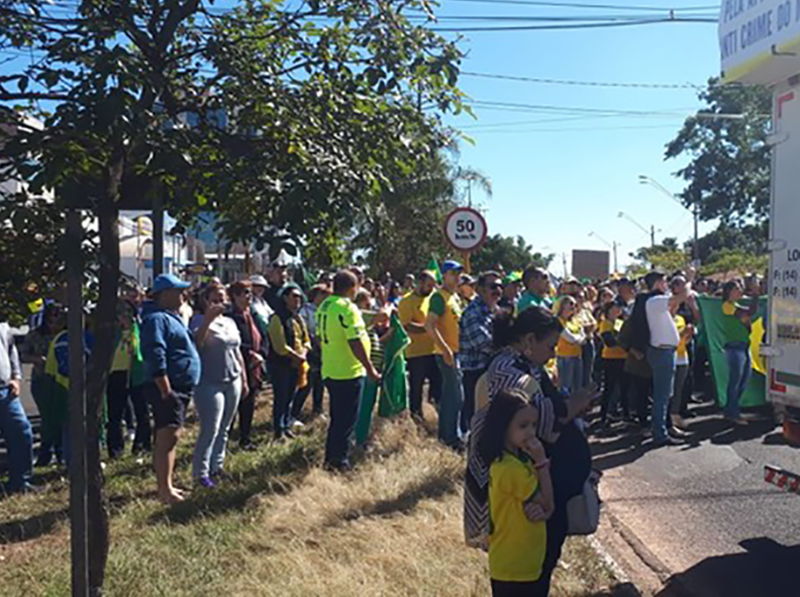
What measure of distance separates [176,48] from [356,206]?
124 centimetres

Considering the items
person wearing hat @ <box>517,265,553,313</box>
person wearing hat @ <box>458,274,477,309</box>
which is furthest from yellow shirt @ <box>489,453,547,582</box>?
person wearing hat @ <box>458,274,477,309</box>

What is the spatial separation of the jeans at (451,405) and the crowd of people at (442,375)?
0.05 ft

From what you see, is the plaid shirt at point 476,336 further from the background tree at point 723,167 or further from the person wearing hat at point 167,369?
the background tree at point 723,167

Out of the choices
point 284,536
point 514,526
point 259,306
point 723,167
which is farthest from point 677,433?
point 723,167

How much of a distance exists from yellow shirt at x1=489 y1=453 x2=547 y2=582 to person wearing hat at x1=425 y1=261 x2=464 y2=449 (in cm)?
464

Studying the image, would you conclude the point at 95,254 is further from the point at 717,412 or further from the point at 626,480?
the point at 717,412

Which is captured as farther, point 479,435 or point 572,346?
point 572,346

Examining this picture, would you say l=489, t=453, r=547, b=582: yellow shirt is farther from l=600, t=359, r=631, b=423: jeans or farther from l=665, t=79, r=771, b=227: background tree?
l=665, t=79, r=771, b=227: background tree

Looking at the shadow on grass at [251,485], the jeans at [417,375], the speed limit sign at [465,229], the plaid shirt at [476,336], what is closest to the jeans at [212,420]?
the shadow on grass at [251,485]

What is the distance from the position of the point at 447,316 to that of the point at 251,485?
2.84m

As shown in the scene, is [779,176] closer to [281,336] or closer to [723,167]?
[281,336]

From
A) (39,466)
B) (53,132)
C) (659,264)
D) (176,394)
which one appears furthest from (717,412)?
(659,264)

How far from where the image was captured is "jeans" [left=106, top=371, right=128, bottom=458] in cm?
844

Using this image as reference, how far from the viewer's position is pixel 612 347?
10.6m
